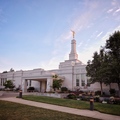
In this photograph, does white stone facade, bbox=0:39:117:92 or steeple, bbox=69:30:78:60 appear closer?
white stone facade, bbox=0:39:117:92

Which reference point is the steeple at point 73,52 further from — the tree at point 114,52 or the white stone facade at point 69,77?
the tree at point 114,52

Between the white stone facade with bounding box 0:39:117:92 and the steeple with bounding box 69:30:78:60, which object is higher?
the steeple with bounding box 69:30:78:60

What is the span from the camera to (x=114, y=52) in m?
20.1

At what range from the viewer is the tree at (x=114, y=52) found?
1844 centimetres

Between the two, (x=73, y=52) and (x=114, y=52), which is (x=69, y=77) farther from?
(x=114, y=52)

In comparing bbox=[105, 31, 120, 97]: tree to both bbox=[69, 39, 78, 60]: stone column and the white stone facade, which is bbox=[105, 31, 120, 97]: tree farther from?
bbox=[69, 39, 78, 60]: stone column

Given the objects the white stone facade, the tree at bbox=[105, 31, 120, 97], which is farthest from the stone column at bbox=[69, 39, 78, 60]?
the tree at bbox=[105, 31, 120, 97]

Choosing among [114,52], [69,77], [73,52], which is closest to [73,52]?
[73,52]

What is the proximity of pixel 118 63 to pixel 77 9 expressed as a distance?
9.14 metres

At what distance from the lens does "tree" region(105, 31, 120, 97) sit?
60.5 feet

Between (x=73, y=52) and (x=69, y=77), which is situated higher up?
(x=73, y=52)

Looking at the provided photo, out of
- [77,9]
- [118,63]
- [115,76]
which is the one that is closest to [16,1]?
[77,9]

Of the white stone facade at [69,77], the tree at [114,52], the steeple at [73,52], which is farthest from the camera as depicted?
the steeple at [73,52]

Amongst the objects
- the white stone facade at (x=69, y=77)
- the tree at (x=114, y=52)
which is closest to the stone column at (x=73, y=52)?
the white stone facade at (x=69, y=77)
